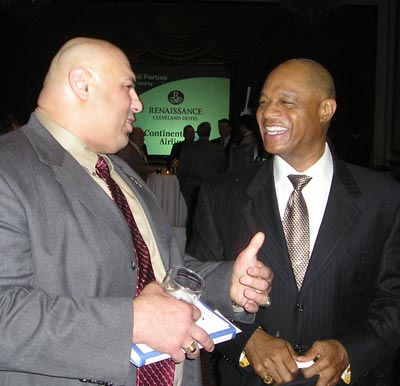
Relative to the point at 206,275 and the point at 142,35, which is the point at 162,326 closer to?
the point at 206,275

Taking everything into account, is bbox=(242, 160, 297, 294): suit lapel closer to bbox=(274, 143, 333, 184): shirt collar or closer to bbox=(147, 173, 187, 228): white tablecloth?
bbox=(274, 143, 333, 184): shirt collar

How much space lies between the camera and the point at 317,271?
5.67ft

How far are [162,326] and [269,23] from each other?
31.5 feet

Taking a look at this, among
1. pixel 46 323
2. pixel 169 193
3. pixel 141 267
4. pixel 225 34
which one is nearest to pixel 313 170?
pixel 141 267

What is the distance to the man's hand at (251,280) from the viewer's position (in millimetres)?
1451

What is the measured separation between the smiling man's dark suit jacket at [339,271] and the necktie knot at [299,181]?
93 millimetres

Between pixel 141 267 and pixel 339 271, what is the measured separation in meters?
0.79

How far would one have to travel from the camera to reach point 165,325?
1.09 m

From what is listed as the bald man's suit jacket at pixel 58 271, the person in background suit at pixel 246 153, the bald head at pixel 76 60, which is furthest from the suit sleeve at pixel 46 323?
the person in background suit at pixel 246 153

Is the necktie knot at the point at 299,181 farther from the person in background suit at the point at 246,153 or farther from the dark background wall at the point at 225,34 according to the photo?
the dark background wall at the point at 225,34

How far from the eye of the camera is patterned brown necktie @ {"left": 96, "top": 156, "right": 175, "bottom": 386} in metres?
1.39

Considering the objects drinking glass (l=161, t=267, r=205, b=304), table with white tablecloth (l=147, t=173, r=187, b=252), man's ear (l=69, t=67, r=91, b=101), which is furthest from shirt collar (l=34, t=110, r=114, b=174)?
table with white tablecloth (l=147, t=173, r=187, b=252)

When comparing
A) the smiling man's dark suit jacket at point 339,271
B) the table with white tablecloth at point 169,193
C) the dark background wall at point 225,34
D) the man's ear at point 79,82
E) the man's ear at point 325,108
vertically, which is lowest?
the table with white tablecloth at point 169,193

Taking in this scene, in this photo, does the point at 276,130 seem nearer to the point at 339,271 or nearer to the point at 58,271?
the point at 339,271
